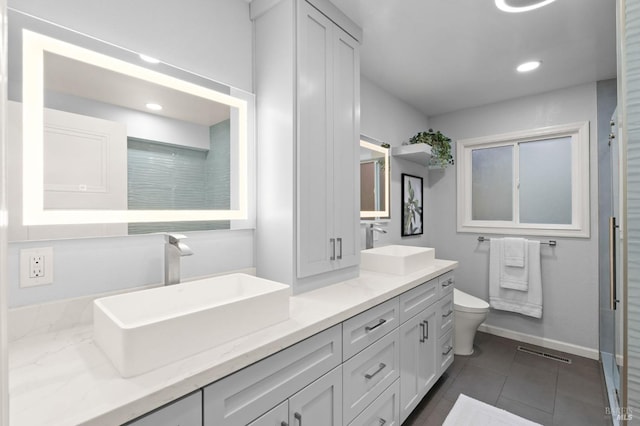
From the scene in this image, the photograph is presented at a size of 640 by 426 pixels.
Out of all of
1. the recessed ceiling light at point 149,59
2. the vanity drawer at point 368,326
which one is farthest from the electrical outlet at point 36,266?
the vanity drawer at point 368,326

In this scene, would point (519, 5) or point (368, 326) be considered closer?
point (368, 326)

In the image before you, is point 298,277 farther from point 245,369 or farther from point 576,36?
point 576,36

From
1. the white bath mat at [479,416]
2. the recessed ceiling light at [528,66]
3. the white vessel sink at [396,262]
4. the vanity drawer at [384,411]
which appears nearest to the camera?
the vanity drawer at [384,411]

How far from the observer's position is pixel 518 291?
9.96 feet

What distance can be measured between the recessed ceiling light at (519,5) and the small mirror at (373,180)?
1.18 m

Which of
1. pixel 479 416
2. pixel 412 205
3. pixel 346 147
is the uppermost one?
pixel 346 147

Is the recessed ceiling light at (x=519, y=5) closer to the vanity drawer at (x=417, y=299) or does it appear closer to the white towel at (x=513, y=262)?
the vanity drawer at (x=417, y=299)

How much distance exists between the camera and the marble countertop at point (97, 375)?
0.65 metres

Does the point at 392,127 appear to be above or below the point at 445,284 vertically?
above

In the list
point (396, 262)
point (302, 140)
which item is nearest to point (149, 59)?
point (302, 140)

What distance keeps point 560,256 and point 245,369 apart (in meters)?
3.23

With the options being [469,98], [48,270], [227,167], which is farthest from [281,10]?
[469,98]

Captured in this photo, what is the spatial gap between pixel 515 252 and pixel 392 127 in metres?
1.79

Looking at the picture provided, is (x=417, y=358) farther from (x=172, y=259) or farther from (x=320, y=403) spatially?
(x=172, y=259)
